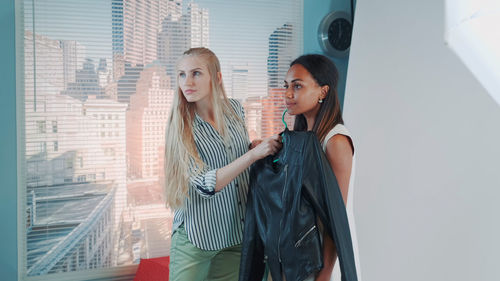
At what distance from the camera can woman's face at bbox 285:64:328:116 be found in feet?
4.38

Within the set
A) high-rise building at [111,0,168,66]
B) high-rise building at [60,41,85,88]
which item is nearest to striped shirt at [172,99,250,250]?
high-rise building at [111,0,168,66]

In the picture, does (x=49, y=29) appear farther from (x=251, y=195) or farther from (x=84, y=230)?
(x=251, y=195)

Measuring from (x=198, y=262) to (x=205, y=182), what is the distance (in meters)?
0.37

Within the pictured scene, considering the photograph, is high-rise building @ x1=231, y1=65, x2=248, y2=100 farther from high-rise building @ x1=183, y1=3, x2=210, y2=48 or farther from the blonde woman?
the blonde woman

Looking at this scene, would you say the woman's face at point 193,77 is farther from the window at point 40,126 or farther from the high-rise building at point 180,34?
the window at point 40,126

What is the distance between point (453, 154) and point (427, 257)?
0.55 metres

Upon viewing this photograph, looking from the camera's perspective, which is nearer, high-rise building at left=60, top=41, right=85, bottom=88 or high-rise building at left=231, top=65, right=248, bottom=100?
high-rise building at left=60, top=41, right=85, bottom=88

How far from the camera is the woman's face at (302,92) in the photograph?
1336 millimetres

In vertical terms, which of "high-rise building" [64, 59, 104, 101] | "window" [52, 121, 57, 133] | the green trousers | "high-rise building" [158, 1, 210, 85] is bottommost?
the green trousers

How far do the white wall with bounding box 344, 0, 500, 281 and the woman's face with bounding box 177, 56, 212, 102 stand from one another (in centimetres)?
116

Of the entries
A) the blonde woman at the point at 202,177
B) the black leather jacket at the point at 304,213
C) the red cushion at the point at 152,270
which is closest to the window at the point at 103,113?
the red cushion at the point at 152,270

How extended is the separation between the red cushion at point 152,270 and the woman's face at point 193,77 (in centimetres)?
116

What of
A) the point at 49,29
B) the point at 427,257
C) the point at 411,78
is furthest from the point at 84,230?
the point at 411,78

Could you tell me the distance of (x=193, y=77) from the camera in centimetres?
151
